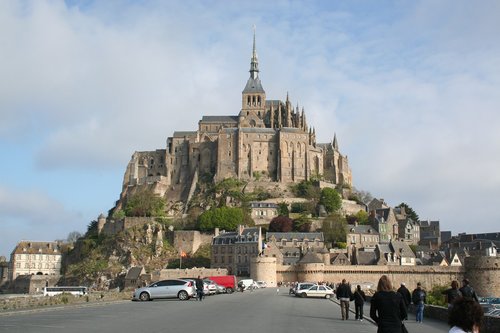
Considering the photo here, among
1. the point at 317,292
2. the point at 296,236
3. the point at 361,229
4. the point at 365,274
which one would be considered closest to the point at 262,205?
the point at 296,236

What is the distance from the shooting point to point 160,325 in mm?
17500

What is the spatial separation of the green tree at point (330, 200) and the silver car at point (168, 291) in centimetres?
6982

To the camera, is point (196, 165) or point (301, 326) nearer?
point (301, 326)

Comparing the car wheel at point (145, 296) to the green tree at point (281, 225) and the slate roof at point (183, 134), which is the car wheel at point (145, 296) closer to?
the green tree at point (281, 225)

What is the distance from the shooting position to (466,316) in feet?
23.5

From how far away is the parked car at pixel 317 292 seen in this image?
41.5 meters

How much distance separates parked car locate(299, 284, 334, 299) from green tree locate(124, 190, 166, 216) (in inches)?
2558

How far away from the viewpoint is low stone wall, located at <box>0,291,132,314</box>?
86.2 feet

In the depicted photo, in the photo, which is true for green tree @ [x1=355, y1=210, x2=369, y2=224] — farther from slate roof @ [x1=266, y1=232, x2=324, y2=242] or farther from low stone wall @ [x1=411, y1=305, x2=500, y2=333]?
low stone wall @ [x1=411, y1=305, x2=500, y2=333]

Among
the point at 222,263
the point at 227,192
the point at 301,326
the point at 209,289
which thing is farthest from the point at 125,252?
the point at 301,326

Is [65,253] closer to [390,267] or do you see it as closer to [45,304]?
[390,267]

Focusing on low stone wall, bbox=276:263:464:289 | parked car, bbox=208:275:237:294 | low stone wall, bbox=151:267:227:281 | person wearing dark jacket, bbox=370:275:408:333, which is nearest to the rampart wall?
low stone wall, bbox=151:267:227:281

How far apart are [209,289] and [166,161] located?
7778 cm

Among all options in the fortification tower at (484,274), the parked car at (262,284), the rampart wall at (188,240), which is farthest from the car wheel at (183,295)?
the rampart wall at (188,240)
